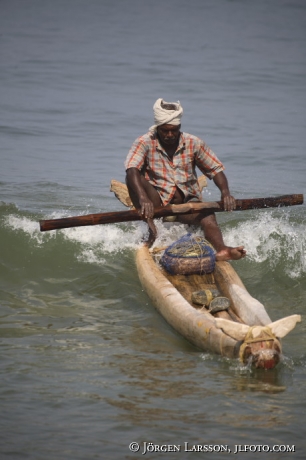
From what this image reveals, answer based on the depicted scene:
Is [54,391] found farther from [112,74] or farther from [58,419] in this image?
[112,74]

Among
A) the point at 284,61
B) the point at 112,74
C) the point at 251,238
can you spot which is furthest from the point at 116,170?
the point at 284,61

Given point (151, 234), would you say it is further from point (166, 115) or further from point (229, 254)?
point (166, 115)

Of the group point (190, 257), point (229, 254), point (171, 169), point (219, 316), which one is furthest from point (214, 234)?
point (219, 316)

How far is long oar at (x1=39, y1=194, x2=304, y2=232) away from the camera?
6.25 meters

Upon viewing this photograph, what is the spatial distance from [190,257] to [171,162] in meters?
0.96

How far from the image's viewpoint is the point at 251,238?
26.8 ft

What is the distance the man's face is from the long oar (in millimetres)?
547

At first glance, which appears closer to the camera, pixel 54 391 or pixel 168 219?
pixel 54 391

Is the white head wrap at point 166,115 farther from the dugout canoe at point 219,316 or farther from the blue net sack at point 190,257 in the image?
the dugout canoe at point 219,316

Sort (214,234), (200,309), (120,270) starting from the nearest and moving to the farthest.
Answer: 1. (200,309)
2. (214,234)
3. (120,270)

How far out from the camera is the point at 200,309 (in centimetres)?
574

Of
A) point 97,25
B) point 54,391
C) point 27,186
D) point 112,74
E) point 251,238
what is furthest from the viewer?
point 97,25

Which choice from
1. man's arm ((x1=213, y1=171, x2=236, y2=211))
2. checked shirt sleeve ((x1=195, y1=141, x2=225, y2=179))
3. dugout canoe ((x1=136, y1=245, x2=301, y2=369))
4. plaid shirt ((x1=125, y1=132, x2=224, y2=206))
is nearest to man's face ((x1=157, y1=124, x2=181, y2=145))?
plaid shirt ((x1=125, y1=132, x2=224, y2=206))

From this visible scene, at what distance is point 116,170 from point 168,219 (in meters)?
5.22
